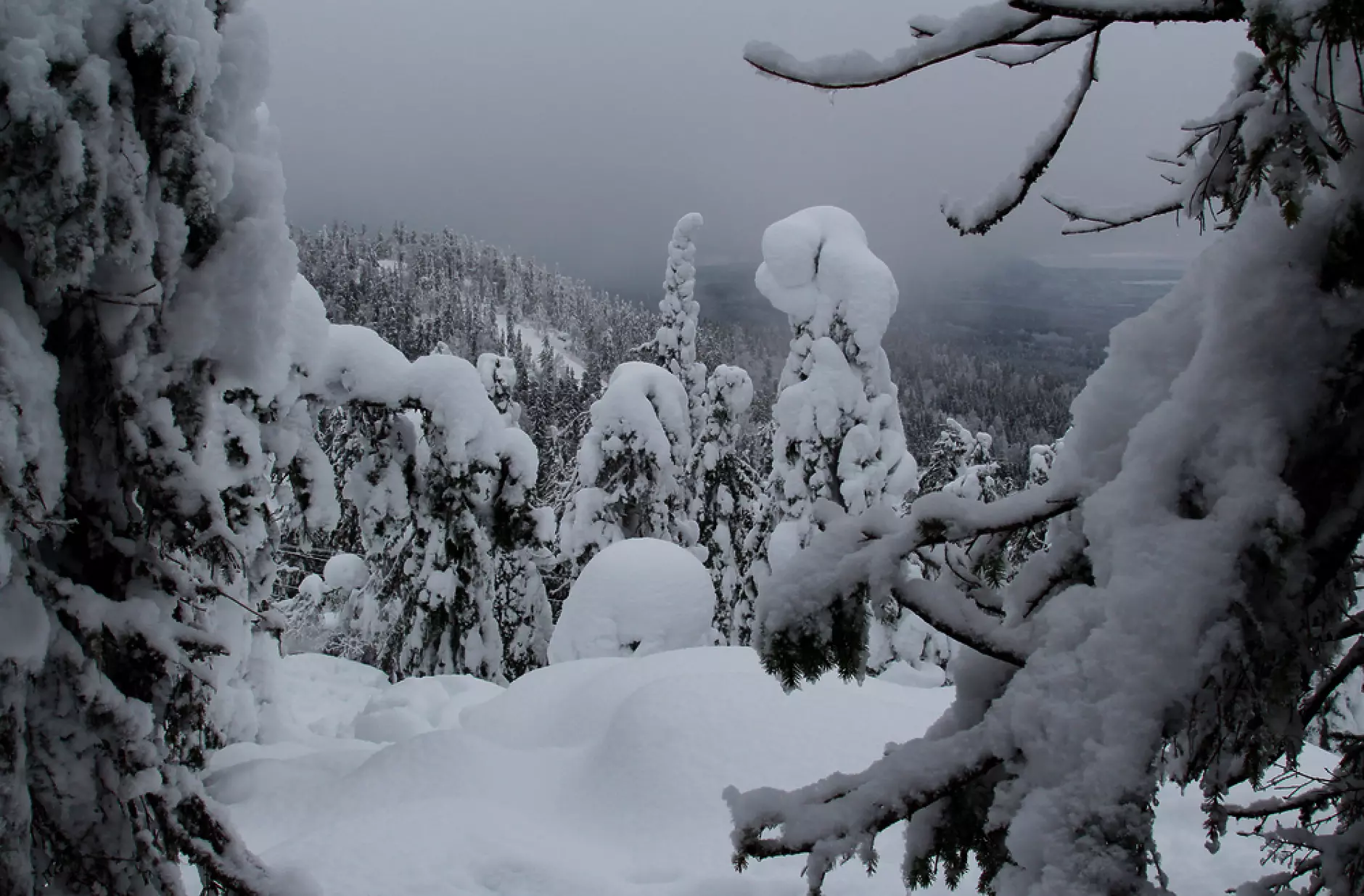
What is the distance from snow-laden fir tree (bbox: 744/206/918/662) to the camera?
52.3 feet

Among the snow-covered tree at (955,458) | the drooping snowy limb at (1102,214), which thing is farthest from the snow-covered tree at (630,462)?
the drooping snowy limb at (1102,214)

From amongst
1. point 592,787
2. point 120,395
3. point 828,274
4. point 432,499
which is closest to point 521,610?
point 432,499

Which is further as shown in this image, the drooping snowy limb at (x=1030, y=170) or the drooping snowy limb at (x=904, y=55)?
the drooping snowy limb at (x=1030, y=170)

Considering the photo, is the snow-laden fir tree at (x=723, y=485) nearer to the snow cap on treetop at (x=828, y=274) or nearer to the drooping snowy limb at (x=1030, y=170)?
the snow cap on treetop at (x=828, y=274)

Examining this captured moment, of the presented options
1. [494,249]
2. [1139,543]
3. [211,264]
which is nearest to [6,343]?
[211,264]

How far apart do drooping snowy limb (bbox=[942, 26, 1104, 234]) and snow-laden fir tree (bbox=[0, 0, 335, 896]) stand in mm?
3305

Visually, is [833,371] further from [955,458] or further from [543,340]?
[543,340]

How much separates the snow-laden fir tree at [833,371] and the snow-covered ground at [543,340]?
126 meters

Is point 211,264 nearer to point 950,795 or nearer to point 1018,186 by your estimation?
point 1018,186

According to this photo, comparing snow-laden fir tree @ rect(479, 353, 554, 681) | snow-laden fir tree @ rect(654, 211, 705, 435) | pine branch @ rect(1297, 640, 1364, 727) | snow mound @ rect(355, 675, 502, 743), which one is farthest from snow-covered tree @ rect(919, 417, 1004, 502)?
pine branch @ rect(1297, 640, 1364, 727)

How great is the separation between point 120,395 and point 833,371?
1361cm

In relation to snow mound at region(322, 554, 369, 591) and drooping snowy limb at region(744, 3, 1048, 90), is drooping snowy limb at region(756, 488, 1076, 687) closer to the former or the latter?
drooping snowy limb at region(744, 3, 1048, 90)

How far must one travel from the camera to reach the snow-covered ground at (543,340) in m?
145

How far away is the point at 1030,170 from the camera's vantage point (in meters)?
1.93
